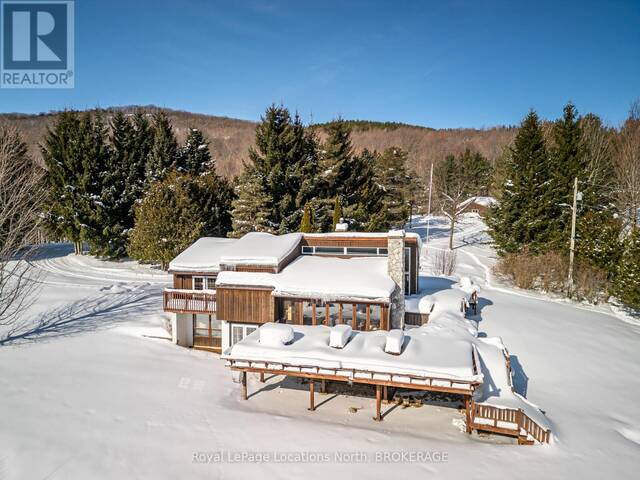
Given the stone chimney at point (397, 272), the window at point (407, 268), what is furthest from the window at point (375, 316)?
the window at point (407, 268)

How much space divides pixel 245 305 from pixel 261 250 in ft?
8.75

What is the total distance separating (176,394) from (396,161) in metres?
42.9

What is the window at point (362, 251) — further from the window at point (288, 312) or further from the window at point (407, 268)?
the window at point (288, 312)

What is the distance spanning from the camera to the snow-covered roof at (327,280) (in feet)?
52.5

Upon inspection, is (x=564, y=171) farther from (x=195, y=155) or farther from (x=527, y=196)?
(x=195, y=155)

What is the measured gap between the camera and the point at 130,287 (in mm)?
27094

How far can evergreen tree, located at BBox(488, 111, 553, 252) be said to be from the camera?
33.2 meters

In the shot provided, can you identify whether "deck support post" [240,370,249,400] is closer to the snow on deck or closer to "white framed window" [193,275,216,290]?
"white framed window" [193,275,216,290]

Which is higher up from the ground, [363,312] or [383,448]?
[363,312]

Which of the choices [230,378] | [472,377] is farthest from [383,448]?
[230,378]

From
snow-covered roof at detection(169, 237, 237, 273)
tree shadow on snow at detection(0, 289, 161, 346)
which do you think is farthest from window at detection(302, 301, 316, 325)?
tree shadow on snow at detection(0, 289, 161, 346)

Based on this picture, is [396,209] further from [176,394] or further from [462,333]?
[176,394]

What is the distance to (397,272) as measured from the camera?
17078 millimetres

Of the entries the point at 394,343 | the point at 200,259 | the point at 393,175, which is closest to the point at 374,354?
the point at 394,343
